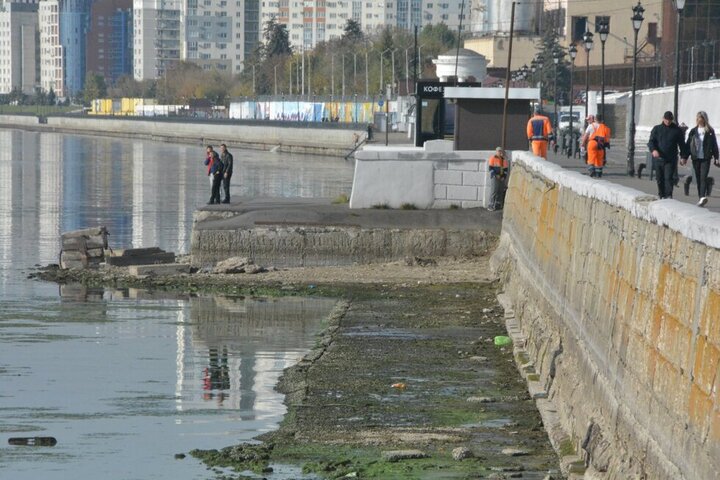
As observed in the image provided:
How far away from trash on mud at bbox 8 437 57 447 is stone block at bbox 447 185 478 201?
1828cm

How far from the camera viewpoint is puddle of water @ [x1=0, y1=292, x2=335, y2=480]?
1311 cm

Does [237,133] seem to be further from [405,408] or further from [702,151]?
[405,408]

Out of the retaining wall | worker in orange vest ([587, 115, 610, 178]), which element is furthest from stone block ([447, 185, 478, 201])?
worker in orange vest ([587, 115, 610, 178])

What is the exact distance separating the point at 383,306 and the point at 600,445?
12906 millimetres

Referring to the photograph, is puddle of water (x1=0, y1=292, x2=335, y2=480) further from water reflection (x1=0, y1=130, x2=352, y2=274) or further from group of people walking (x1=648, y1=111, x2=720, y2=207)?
water reflection (x1=0, y1=130, x2=352, y2=274)

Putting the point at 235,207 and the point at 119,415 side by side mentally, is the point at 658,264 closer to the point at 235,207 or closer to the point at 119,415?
the point at 119,415

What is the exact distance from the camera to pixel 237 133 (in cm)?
14050

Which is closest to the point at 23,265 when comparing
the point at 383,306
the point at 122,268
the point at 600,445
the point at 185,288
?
the point at 122,268

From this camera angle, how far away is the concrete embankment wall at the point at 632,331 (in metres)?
7.82

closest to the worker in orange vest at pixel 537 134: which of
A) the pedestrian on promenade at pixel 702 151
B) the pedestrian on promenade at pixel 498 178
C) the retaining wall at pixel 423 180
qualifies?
the pedestrian on promenade at pixel 498 178

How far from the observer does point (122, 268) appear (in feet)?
94.7

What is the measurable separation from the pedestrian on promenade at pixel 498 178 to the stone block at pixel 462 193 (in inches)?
17.9

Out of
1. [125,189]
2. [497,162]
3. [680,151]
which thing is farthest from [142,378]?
[125,189]

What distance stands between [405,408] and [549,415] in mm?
→ 1785
